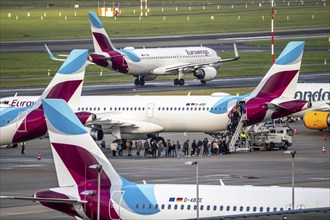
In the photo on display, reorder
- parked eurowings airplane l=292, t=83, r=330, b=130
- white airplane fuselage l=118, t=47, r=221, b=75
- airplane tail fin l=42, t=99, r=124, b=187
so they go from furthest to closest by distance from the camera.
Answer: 1. white airplane fuselage l=118, t=47, r=221, b=75
2. parked eurowings airplane l=292, t=83, r=330, b=130
3. airplane tail fin l=42, t=99, r=124, b=187

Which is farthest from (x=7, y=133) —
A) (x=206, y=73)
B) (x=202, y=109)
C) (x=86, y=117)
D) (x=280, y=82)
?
(x=206, y=73)

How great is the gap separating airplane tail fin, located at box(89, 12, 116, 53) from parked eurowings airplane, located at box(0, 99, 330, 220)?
86.3 meters

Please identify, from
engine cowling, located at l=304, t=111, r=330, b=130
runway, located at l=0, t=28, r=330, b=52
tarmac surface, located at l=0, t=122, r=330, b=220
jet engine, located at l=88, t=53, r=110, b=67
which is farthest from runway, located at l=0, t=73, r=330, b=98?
tarmac surface, located at l=0, t=122, r=330, b=220

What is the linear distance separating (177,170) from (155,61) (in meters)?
63.5

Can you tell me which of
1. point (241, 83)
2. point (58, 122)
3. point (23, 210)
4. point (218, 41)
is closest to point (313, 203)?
point (58, 122)

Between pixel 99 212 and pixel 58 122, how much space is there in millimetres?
3894

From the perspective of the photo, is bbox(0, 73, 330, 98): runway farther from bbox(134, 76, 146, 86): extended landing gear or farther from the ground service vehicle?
the ground service vehicle

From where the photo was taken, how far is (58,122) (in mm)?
43844

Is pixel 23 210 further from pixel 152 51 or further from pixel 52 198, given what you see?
pixel 152 51

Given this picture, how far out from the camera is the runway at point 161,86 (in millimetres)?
125562

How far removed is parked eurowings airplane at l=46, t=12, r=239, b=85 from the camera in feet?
438

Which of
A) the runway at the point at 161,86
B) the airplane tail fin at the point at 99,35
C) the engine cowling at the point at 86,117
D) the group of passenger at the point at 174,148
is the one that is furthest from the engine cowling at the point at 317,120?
the airplane tail fin at the point at 99,35

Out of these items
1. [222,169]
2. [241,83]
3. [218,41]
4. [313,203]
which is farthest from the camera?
[218,41]

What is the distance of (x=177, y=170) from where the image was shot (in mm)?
74375
